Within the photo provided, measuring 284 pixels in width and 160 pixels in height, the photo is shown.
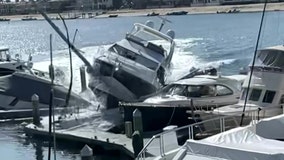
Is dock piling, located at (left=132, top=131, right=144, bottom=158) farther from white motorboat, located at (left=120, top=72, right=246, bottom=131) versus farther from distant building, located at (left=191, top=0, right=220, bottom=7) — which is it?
distant building, located at (left=191, top=0, right=220, bottom=7)

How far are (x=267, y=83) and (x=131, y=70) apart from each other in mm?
9990

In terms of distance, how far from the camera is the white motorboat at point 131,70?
98.5 ft

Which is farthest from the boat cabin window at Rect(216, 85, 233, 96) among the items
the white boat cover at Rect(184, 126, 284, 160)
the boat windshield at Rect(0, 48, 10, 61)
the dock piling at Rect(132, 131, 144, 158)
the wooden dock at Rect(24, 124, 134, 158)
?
the boat windshield at Rect(0, 48, 10, 61)

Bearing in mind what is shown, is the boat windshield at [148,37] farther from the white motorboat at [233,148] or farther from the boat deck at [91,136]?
the white motorboat at [233,148]

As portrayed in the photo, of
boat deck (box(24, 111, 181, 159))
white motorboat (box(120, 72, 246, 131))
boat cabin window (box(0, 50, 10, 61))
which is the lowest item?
boat deck (box(24, 111, 181, 159))

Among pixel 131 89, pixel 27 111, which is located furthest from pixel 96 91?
pixel 27 111

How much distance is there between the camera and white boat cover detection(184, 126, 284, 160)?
11.0 meters

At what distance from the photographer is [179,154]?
38.2 ft

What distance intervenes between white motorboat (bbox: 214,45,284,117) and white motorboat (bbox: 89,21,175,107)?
8787 mm

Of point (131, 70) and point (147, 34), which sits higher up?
point (147, 34)

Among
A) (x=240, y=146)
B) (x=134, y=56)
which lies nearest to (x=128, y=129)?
(x=134, y=56)

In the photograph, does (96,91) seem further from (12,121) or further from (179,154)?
(179,154)

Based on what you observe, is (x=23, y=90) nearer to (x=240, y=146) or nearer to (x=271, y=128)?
(x=271, y=128)

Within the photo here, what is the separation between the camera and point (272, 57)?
21.1 meters
